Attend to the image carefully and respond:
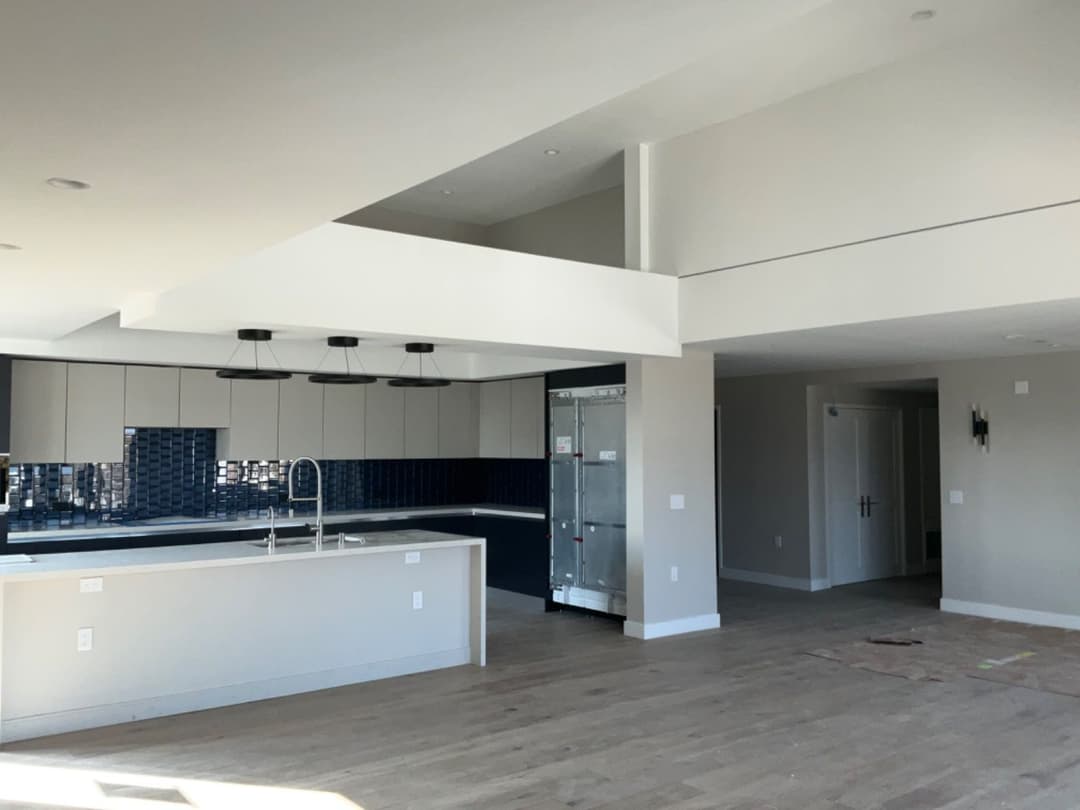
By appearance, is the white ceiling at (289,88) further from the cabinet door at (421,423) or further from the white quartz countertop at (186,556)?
the cabinet door at (421,423)

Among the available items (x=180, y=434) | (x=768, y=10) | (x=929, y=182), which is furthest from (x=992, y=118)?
(x=180, y=434)

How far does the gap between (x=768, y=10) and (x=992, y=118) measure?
15.5 ft

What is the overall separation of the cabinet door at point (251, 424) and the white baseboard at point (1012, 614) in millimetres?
6488

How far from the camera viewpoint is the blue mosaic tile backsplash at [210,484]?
7688 millimetres

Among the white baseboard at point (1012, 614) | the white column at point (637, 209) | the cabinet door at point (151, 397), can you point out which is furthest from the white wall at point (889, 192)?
the cabinet door at point (151, 397)

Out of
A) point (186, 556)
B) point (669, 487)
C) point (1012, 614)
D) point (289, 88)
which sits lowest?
point (1012, 614)

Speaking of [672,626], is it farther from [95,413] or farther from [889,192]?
[95,413]

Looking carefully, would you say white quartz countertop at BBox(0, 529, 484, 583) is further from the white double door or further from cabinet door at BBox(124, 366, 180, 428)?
the white double door

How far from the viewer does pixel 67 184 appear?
2535 mm

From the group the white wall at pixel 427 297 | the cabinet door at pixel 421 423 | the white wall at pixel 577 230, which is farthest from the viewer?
the cabinet door at pixel 421 423

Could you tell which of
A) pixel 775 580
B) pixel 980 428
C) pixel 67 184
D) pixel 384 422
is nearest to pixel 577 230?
pixel 384 422

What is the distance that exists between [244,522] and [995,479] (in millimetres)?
6809

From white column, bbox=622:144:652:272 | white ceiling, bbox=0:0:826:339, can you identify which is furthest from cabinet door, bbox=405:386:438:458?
white ceiling, bbox=0:0:826:339

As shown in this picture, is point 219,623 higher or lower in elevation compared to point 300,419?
lower
